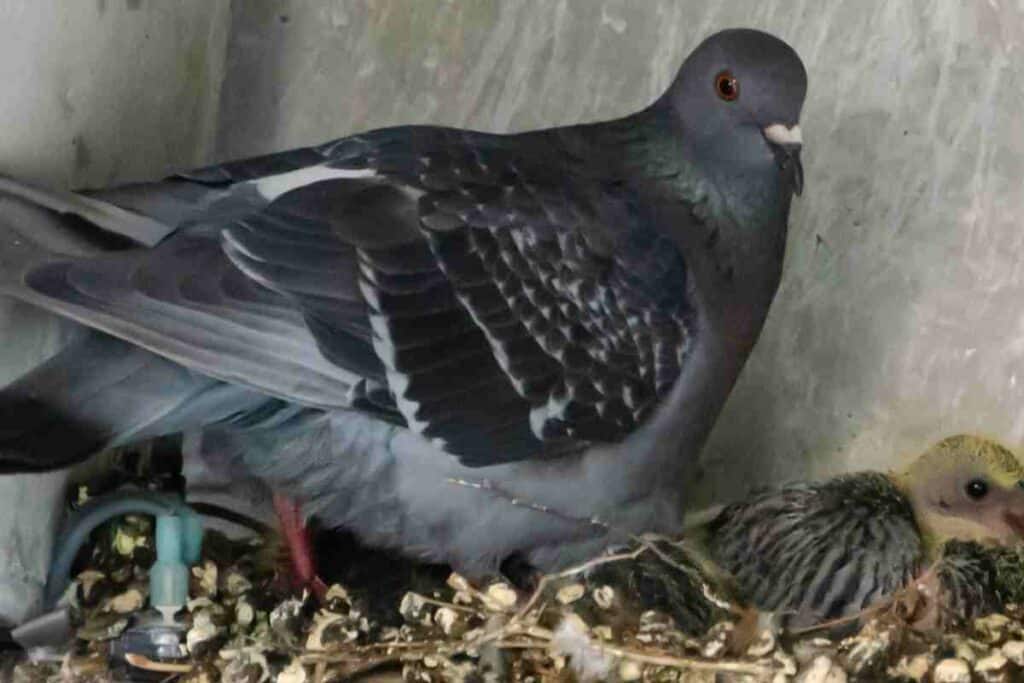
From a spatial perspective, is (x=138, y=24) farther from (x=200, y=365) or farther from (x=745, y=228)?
(x=745, y=228)

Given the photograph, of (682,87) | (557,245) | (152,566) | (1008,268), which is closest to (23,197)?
(152,566)

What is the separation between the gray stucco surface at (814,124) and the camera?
2.47 m

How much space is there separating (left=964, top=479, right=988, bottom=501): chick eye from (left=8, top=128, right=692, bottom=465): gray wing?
1.69 ft

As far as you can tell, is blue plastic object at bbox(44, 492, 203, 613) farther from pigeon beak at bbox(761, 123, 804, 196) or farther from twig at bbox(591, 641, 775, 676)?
pigeon beak at bbox(761, 123, 804, 196)

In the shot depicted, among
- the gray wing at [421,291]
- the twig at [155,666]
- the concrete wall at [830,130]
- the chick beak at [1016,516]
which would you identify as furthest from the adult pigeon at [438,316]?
the chick beak at [1016,516]

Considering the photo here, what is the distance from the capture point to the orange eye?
2.21 metres

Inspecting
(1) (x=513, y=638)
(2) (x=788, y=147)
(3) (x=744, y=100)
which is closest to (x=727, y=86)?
(3) (x=744, y=100)

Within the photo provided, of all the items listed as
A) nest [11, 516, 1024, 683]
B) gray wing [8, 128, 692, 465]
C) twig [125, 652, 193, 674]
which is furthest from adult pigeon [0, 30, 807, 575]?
twig [125, 652, 193, 674]

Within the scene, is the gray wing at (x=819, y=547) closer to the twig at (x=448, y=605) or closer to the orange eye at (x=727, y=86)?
the twig at (x=448, y=605)

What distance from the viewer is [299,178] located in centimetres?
209

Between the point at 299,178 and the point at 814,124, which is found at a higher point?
the point at 814,124

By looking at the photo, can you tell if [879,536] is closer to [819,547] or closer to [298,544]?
[819,547]

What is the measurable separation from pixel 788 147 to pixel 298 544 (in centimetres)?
86

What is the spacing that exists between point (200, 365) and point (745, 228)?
0.80 meters
